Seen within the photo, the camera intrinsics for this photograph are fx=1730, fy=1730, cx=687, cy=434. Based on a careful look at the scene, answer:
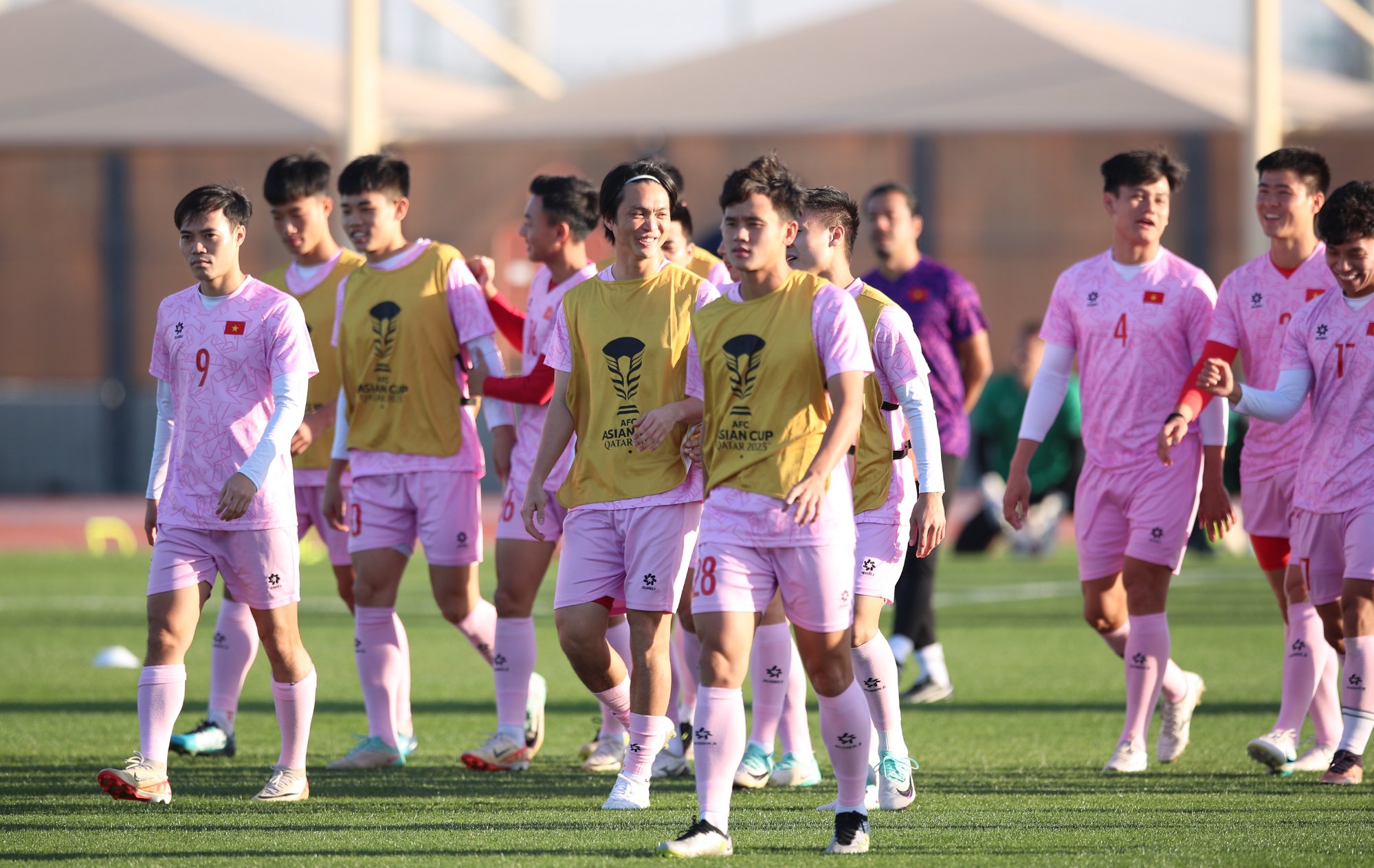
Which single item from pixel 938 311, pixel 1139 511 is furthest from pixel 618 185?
pixel 938 311

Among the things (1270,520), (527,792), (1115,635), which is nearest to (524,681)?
(527,792)

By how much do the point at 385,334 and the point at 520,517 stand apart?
3.15 feet

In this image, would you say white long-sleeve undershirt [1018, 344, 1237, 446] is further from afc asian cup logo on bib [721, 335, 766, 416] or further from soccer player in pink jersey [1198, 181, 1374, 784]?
afc asian cup logo on bib [721, 335, 766, 416]

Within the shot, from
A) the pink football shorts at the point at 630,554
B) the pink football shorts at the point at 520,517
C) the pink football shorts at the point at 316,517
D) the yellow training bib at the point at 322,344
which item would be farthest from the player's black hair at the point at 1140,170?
the pink football shorts at the point at 316,517

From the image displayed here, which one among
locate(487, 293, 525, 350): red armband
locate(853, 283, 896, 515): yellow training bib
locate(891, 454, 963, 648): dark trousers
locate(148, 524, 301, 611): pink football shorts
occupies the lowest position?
locate(891, 454, 963, 648): dark trousers

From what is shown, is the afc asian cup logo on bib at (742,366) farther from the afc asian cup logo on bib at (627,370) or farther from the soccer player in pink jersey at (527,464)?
the soccer player in pink jersey at (527,464)

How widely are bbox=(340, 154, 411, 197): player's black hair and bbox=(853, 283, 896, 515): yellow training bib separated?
220 cm

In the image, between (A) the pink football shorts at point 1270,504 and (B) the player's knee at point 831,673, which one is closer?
(B) the player's knee at point 831,673

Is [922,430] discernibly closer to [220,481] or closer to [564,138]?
[220,481]

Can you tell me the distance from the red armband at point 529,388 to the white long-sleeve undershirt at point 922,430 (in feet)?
4.97

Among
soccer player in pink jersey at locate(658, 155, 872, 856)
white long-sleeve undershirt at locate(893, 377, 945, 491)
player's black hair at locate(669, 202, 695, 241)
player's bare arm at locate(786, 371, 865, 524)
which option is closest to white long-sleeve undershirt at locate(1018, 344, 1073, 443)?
white long-sleeve undershirt at locate(893, 377, 945, 491)

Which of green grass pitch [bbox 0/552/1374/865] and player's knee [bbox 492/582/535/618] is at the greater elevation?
player's knee [bbox 492/582/535/618]

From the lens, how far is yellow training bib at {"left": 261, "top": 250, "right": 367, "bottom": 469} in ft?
25.5

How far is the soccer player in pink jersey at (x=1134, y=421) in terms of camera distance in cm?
694
